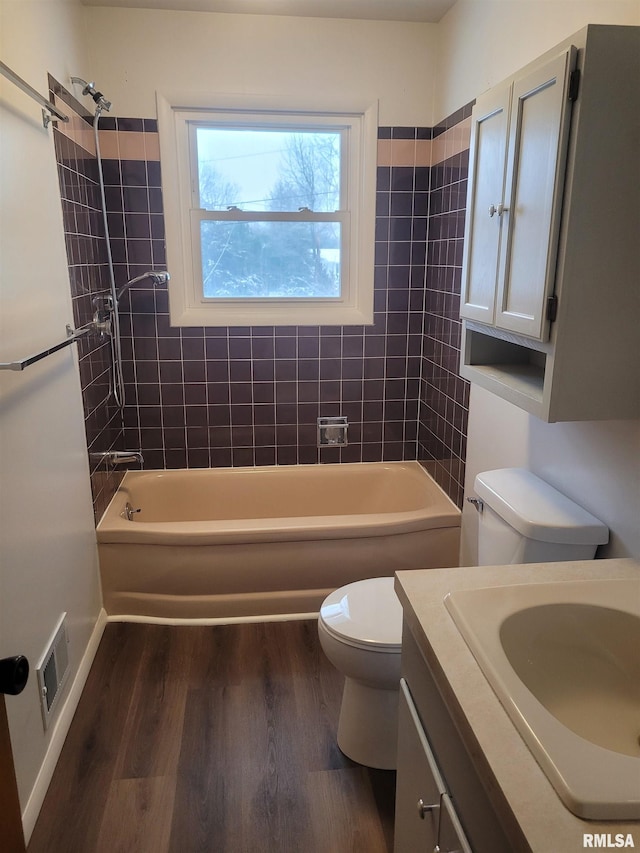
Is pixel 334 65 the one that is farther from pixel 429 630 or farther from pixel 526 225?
pixel 429 630

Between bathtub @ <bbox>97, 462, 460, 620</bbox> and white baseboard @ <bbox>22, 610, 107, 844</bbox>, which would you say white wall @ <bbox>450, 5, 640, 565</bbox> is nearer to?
bathtub @ <bbox>97, 462, 460, 620</bbox>

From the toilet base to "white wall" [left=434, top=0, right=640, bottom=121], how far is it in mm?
1850

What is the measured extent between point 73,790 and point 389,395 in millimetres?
2215

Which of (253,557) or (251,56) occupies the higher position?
(251,56)

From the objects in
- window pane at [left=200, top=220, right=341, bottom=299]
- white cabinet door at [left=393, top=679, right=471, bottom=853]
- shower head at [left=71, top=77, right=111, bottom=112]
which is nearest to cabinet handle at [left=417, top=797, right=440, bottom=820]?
white cabinet door at [left=393, top=679, right=471, bottom=853]

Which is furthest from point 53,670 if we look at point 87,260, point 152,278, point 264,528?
point 152,278

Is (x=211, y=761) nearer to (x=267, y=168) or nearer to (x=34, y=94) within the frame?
(x=34, y=94)

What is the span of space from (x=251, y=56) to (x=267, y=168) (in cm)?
47

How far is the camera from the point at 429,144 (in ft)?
9.80

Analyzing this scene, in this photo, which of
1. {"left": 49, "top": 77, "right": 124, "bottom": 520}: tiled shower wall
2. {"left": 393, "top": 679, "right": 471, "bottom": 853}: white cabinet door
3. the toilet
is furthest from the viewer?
{"left": 49, "top": 77, "right": 124, "bottom": 520}: tiled shower wall

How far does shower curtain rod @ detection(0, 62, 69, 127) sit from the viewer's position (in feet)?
4.98

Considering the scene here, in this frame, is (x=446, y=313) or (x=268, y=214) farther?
(x=268, y=214)

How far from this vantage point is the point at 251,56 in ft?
9.09

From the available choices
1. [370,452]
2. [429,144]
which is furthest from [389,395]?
[429,144]
